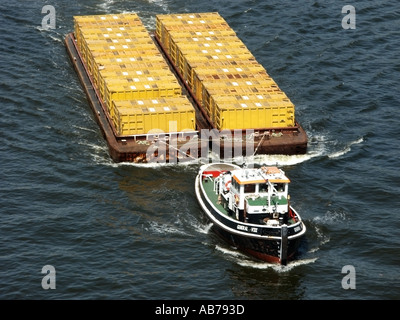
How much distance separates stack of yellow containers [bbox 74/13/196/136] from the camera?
10144 centimetres

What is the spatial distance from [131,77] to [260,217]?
3280cm

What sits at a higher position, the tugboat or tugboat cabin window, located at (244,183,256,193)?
tugboat cabin window, located at (244,183,256,193)

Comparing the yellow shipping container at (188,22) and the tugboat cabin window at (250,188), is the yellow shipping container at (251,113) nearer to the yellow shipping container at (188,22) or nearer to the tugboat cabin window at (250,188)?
the tugboat cabin window at (250,188)

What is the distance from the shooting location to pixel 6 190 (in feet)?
311

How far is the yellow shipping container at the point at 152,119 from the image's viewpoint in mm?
100875

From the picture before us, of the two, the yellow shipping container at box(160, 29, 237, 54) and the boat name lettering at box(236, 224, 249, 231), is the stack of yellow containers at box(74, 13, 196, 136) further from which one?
the boat name lettering at box(236, 224, 249, 231)

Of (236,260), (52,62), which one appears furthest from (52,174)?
(52,62)

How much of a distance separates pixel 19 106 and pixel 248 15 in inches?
1713

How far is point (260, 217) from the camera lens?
83562 millimetres

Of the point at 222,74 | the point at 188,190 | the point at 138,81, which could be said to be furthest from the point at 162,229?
the point at 222,74

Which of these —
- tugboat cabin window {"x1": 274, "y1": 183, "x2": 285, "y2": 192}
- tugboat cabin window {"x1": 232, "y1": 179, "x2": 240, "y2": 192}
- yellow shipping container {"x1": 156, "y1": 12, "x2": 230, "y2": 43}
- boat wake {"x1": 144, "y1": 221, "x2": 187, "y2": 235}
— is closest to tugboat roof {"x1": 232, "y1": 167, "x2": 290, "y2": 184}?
tugboat cabin window {"x1": 232, "y1": 179, "x2": 240, "y2": 192}
